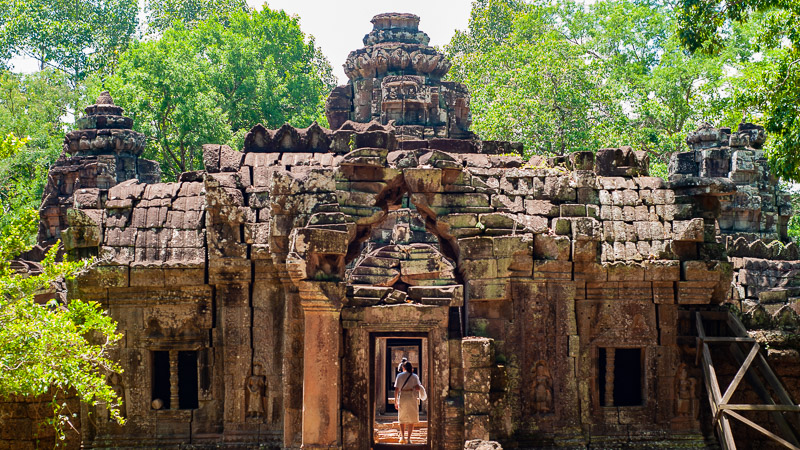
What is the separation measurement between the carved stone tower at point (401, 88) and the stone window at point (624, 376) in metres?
7.80

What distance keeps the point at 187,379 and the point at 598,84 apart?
1986cm

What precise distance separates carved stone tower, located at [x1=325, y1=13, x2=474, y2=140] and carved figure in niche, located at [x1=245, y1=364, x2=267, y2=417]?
792 centimetres

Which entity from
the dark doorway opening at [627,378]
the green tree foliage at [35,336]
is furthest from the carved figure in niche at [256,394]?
the dark doorway opening at [627,378]

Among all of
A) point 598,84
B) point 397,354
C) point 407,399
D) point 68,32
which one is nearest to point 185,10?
point 68,32

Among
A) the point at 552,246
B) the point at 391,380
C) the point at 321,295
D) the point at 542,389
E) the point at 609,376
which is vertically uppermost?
the point at 552,246

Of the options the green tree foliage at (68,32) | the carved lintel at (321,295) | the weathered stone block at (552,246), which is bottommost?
the carved lintel at (321,295)

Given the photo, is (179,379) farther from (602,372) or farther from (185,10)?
(185,10)

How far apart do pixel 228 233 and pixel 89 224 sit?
75.4 inches

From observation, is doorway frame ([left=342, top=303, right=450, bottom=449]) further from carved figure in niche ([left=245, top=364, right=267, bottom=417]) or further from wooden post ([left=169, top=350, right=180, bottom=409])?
wooden post ([left=169, top=350, right=180, bottom=409])

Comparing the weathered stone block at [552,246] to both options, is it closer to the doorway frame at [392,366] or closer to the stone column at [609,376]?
the stone column at [609,376]

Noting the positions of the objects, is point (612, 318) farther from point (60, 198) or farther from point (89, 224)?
point (60, 198)

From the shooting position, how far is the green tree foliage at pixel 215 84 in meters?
24.2

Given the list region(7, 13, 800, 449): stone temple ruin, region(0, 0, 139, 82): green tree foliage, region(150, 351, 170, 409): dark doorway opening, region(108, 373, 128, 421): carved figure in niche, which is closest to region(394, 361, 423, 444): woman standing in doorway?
region(7, 13, 800, 449): stone temple ruin

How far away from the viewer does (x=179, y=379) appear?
39.2 ft
